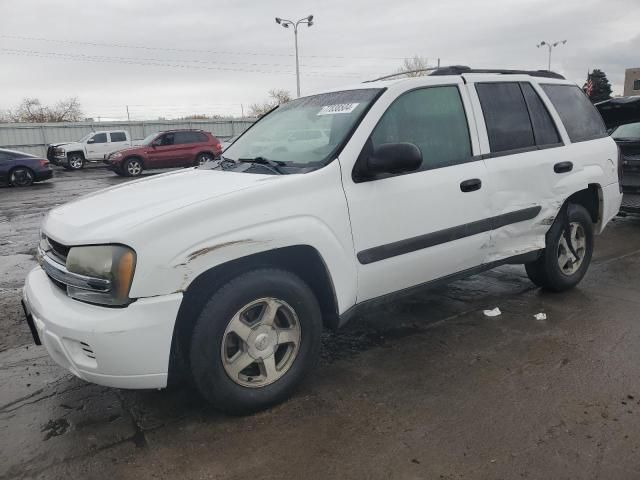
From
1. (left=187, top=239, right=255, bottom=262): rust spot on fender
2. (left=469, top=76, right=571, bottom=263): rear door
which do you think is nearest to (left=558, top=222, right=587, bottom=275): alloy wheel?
(left=469, top=76, right=571, bottom=263): rear door

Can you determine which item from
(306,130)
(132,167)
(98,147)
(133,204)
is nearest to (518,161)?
(306,130)

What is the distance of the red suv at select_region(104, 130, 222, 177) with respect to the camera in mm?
18703

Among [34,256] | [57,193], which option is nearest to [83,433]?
[34,256]

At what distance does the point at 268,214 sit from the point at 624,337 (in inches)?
105

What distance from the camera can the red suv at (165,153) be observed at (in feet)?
61.4

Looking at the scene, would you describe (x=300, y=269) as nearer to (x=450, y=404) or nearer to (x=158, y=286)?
(x=158, y=286)

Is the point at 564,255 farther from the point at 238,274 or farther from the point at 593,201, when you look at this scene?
→ the point at 238,274

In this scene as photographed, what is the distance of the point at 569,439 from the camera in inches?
97.7

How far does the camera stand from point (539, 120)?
4090 mm

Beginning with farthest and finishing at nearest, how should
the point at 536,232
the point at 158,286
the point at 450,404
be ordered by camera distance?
the point at 536,232 < the point at 450,404 < the point at 158,286

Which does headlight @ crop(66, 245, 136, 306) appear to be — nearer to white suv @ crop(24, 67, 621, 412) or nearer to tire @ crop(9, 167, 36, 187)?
white suv @ crop(24, 67, 621, 412)

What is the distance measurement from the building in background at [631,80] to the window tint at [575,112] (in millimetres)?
70488

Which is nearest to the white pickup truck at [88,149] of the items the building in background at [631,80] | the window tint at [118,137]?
the window tint at [118,137]

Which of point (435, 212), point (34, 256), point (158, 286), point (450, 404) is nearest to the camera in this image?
point (158, 286)
